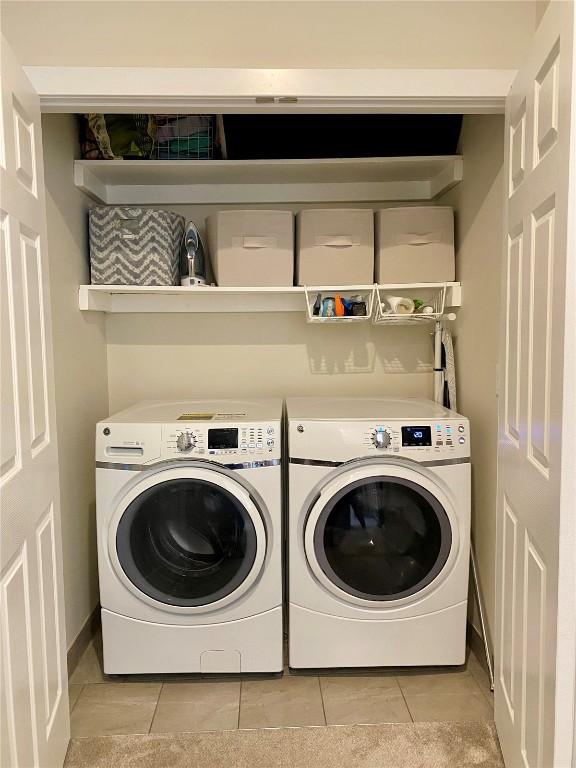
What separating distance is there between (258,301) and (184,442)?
885 mm

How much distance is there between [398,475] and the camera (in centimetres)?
242

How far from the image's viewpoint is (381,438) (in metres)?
2.42

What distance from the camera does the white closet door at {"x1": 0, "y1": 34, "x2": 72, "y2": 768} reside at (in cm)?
152

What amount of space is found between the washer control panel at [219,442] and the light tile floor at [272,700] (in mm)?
868

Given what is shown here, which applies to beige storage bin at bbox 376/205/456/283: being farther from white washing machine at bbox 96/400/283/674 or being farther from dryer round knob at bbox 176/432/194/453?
dryer round knob at bbox 176/432/194/453

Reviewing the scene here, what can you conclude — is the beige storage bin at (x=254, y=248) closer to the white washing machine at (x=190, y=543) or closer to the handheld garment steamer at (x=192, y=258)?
the handheld garment steamer at (x=192, y=258)

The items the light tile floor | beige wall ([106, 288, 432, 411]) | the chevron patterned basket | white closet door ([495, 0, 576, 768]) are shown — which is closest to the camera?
white closet door ([495, 0, 576, 768])

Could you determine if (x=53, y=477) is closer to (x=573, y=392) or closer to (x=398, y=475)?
(x=398, y=475)

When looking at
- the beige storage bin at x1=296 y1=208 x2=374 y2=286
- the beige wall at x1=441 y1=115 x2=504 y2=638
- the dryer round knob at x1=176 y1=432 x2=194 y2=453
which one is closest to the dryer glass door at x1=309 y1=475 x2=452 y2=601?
the beige wall at x1=441 y1=115 x2=504 y2=638

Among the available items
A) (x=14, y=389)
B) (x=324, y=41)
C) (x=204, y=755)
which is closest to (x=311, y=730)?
(x=204, y=755)

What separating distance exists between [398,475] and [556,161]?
1297mm

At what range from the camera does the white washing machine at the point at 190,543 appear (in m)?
2.41

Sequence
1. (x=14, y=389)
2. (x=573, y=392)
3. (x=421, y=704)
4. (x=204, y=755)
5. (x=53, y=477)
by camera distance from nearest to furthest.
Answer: (x=573, y=392)
(x=14, y=389)
(x=53, y=477)
(x=204, y=755)
(x=421, y=704)

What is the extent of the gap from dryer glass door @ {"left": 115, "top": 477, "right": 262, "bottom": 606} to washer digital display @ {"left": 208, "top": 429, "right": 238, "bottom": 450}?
0.45 feet
